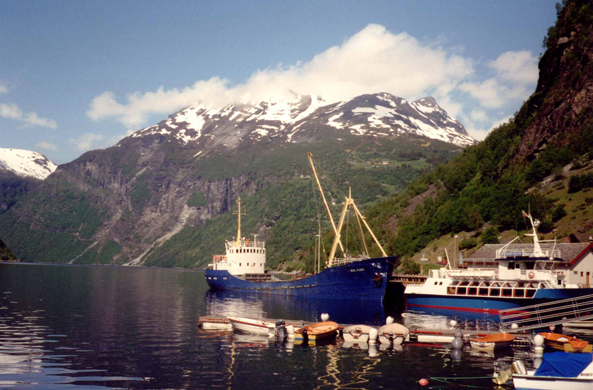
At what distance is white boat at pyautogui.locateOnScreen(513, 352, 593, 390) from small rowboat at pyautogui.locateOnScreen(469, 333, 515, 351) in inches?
505

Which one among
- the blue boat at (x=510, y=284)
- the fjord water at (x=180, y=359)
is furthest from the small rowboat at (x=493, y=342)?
the blue boat at (x=510, y=284)

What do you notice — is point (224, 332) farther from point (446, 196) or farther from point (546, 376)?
point (446, 196)

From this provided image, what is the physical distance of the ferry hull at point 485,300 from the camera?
65500mm

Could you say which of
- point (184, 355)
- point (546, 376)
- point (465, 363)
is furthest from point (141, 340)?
point (546, 376)

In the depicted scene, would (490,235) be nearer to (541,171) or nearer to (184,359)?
(541,171)

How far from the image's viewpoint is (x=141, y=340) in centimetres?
4550

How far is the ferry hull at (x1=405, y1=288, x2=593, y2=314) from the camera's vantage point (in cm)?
6550

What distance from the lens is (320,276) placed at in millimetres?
90688

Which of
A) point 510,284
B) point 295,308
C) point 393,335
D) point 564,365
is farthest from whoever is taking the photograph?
point 295,308

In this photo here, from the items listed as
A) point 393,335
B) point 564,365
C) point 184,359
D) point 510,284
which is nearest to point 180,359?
point 184,359

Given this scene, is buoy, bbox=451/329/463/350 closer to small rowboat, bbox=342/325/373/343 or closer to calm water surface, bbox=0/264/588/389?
calm water surface, bbox=0/264/588/389

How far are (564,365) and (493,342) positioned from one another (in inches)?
540

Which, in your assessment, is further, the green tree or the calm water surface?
the green tree

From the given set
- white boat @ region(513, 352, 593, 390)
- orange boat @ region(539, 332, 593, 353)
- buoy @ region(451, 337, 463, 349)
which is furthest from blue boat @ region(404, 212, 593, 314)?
white boat @ region(513, 352, 593, 390)
